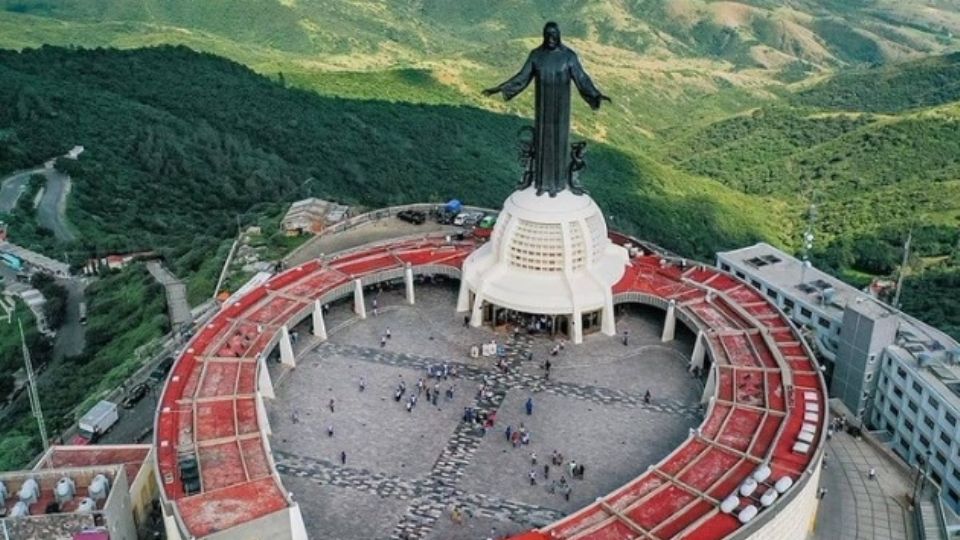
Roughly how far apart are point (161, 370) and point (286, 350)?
9.87 meters

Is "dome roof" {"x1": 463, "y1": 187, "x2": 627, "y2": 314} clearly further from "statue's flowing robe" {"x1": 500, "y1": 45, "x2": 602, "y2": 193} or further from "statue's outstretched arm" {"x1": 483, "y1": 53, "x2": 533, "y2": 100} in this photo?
"statue's outstretched arm" {"x1": 483, "y1": 53, "x2": 533, "y2": 100}

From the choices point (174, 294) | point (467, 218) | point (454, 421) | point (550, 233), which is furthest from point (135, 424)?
point (467, 218)

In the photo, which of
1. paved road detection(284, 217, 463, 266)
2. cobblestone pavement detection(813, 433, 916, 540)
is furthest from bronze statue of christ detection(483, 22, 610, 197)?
cobblestone pavement detection(813, 433, 916, 540)

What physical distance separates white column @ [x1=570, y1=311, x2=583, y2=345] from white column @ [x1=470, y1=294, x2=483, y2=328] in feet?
17.9

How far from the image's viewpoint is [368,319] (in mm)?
52062

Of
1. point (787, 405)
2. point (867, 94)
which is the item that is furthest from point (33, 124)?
point (867, 94)

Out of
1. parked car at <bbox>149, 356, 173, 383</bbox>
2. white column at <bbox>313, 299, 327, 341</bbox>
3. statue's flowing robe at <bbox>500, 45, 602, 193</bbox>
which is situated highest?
statue's flowing robe at <bbox>500, 45, 602, 193</bbox>

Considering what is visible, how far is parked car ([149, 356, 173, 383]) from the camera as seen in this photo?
50.6 metres

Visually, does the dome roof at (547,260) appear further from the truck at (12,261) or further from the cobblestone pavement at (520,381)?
the truck at (12,261)

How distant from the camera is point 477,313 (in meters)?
50.6

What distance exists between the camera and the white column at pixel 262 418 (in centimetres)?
3844

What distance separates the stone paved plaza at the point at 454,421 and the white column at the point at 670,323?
53cm

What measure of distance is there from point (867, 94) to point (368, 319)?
16087cm

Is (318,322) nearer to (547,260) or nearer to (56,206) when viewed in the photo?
(547,260)
